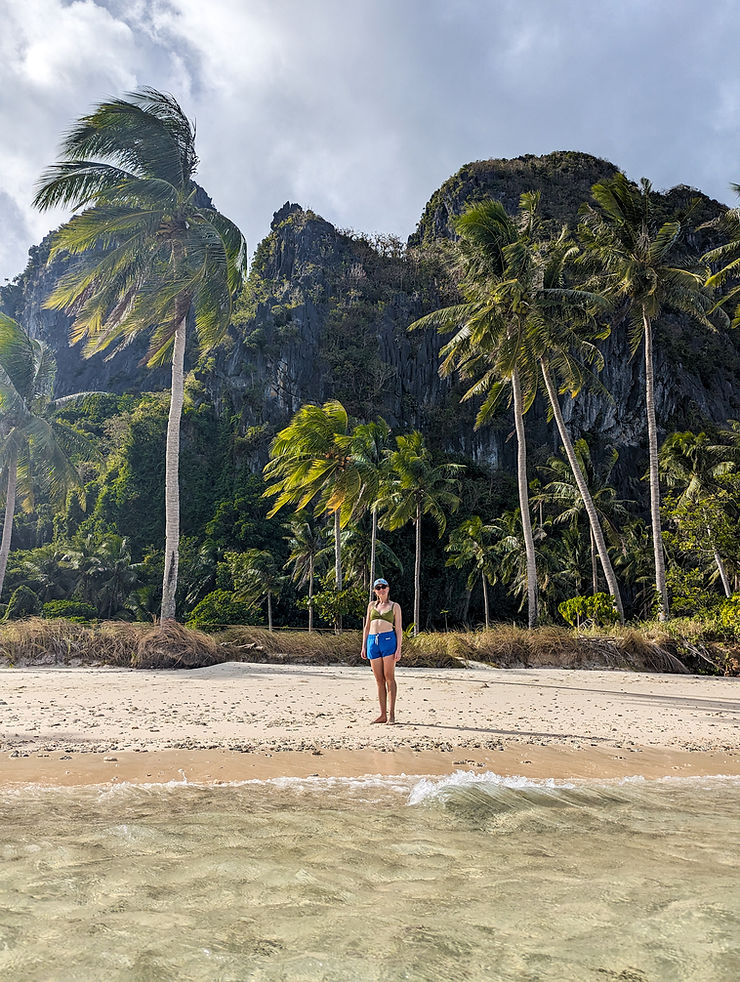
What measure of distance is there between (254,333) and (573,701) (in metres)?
44.6

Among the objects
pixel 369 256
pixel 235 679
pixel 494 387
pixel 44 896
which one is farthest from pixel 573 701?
pixel 369 256

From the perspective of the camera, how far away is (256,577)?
3700cm

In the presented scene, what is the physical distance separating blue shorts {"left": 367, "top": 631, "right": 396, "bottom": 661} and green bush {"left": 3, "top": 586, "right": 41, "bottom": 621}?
117 feet

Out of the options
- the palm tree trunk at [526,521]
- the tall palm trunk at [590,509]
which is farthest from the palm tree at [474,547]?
the palm tree trunk at [526,521]

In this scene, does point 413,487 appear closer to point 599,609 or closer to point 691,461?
point 599,609

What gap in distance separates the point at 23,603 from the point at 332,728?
36484 millimetres

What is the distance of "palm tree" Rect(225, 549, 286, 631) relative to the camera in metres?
37.0

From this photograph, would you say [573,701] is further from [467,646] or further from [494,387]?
[494,387]

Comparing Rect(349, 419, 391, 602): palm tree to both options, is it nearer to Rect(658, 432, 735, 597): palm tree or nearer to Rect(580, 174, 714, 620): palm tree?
Rect(580, 174, 714, 620): palm tree

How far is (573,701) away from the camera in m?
8.48

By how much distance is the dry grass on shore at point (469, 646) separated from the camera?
1166 cm

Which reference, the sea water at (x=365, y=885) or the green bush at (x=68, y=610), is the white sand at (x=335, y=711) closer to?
the sea water at (x=365, y=885)

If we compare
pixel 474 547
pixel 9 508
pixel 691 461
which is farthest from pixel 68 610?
pixel 691 461

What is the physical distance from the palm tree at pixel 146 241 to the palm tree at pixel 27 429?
9.94 metres
